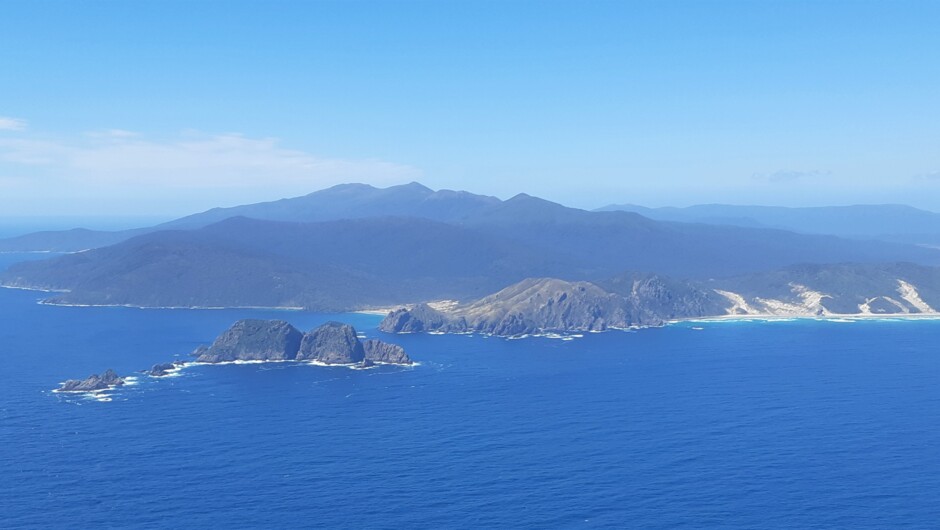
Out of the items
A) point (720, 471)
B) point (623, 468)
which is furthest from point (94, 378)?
point (720, 471)

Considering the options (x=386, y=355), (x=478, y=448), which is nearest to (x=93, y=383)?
(x=386, y=355)

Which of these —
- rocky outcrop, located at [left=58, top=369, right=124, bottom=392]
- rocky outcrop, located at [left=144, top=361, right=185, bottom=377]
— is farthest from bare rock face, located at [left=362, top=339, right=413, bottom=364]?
rocky outcrop, located at [left=58, top=369, right=124, bottom=392]

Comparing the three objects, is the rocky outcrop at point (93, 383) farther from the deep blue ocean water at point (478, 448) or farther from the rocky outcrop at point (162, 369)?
the rocky outcrop at point (162, 369)

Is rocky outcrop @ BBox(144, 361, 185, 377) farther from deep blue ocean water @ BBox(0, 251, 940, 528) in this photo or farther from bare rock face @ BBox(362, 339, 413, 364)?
bare rock face @ BBox(362, 339, 413, 364)

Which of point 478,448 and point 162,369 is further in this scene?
point 162,369

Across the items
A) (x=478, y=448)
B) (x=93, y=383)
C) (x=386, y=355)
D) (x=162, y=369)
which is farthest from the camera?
(x=386, y=355)

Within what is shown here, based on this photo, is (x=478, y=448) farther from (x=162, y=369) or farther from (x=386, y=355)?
(x=162, y=369)
